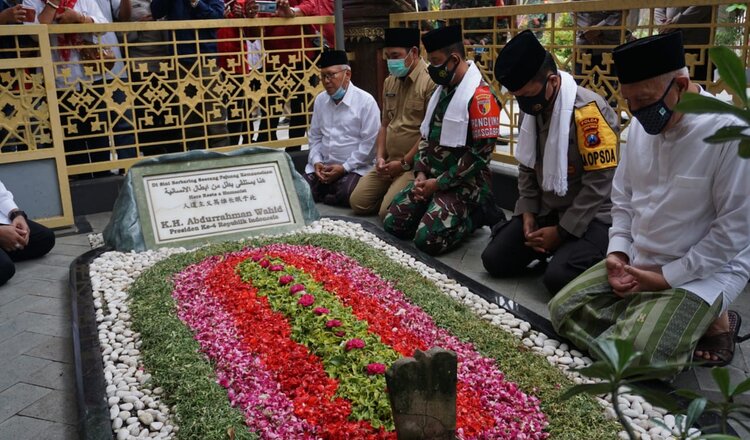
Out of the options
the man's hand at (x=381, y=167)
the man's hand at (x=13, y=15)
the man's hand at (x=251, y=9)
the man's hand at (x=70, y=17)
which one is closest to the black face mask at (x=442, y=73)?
the man's hand at (x=381, y=167)

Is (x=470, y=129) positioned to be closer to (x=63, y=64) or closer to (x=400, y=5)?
(x=400, y=5)

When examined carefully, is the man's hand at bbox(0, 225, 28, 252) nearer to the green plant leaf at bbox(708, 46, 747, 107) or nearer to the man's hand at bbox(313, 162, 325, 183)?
the man's hand at bbox(313, 162, 325, 183)

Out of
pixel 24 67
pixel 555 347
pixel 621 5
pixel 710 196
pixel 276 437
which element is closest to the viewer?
pixel 276 437

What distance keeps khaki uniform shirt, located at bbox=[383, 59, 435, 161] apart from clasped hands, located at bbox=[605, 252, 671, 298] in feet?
8.50

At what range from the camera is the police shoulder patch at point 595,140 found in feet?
12.5

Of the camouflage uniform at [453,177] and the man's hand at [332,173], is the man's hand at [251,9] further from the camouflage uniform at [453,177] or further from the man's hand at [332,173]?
the camouflage uniform at [453,177]

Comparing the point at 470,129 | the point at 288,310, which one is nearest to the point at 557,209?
the point at 470,129

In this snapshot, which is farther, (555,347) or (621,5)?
(621,5)

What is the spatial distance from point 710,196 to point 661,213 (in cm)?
20

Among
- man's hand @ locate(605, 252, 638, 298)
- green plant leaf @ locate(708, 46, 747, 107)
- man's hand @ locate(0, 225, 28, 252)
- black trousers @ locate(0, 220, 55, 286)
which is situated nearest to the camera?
green plant leaf @ locate(708, 46, 747, 107)

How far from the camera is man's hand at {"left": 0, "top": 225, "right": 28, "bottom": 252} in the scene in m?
4.73

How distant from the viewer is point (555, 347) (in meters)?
3.30

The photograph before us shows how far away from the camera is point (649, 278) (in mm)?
3031

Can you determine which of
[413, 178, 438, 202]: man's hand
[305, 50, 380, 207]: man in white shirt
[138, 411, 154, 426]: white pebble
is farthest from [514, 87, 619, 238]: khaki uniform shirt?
[305, 50, 380, 207]: man in white shirt
